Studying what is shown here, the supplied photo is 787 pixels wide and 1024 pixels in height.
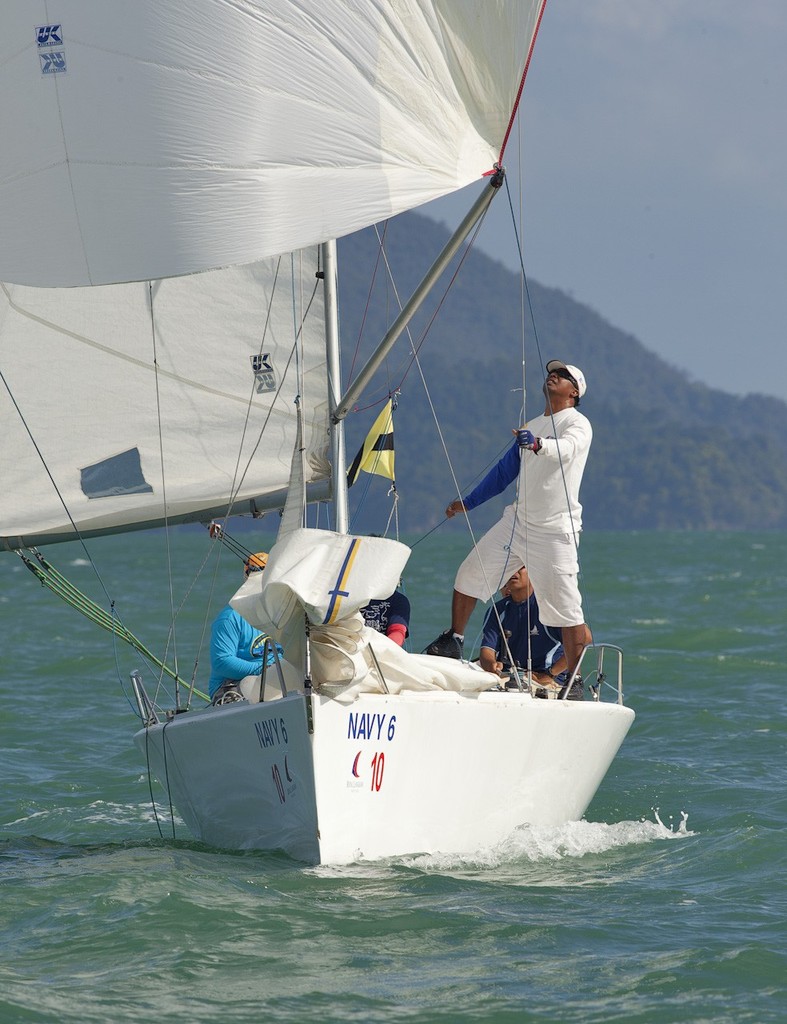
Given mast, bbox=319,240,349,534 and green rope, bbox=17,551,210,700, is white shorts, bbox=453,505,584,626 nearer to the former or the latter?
A: mast, bbox=319,240,349,534

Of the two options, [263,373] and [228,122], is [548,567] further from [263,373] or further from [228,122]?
[228,122]

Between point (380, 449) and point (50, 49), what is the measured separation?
8.00ft

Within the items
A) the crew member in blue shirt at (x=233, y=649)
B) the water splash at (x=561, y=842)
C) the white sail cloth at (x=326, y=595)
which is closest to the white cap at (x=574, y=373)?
the crew member in blue shirt at (x=233, y=649)

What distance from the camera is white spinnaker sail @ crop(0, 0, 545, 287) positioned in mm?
5879

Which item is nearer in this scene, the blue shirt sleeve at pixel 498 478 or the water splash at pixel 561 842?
the water splash at pixel 561 842

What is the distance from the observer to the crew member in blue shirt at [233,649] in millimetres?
7422

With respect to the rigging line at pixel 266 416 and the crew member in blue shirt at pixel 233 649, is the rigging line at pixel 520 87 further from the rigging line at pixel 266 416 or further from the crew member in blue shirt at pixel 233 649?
the crew member in blue shirt at pixel 233 649

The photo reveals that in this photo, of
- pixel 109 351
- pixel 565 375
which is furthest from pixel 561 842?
pixel 109 351

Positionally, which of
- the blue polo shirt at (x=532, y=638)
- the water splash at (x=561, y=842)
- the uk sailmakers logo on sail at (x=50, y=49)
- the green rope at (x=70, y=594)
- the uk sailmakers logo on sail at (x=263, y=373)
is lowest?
the water splash at (x=561, y=842)

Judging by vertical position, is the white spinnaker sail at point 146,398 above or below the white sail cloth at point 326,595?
above

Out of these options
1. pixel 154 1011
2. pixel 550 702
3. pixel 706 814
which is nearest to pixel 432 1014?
pixel 154 1011

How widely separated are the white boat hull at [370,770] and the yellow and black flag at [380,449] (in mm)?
1365

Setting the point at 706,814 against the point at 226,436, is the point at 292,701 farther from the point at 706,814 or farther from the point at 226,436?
the point at 706,814

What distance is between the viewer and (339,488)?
274 inches
